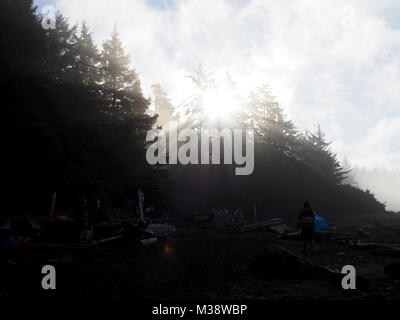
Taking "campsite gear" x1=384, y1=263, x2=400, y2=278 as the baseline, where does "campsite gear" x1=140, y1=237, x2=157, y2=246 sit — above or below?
below

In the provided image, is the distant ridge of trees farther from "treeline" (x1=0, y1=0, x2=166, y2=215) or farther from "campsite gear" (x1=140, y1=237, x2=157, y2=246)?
"campsite gear" (x1=140, y1=237, x2=157, y2=246)

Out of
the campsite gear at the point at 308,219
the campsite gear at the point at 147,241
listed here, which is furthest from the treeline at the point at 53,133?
the campsite gear at the point at 308,219

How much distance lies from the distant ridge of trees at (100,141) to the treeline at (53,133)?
0.06m

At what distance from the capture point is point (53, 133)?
14.6 meters

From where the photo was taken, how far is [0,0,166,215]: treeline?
14453 millimetres

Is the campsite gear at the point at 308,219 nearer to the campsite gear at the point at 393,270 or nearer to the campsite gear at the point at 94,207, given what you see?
the campsite gear at the point at 393,270

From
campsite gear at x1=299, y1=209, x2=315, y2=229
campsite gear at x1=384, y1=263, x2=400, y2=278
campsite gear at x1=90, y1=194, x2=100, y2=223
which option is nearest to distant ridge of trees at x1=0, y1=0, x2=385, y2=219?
campsite gear at x1=90, y1=194, x2=100, y2=223

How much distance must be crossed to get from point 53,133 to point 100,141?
524 centimetres

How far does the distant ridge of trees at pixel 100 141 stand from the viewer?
14.8 meters

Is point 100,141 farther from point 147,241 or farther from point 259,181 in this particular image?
point 259,181

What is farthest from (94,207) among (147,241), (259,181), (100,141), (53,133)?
(259,181)

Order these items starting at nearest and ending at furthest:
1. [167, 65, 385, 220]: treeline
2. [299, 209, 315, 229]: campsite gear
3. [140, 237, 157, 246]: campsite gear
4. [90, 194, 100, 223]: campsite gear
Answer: [299, 209, 315, 229]: campsite gear < [90, 194, 100, 223]: campsite gear < [140, 237, 157, 246]: campsite gear < [167, 65, 385, 220]: treeline

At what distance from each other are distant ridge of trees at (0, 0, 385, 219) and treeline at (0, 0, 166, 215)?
6 cm
